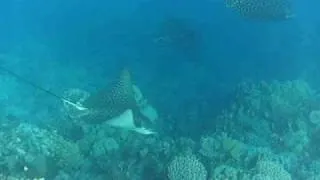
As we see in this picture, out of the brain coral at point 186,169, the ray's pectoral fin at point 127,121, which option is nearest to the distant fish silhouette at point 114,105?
the ray's pectoral fin at point 127,121

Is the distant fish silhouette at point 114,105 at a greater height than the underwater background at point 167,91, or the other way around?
the distant fish silhouette at point 114,105

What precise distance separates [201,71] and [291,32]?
669 centimetres

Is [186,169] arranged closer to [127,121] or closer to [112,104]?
[127,121]

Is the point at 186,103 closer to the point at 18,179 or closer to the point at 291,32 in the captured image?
the point at 18,179

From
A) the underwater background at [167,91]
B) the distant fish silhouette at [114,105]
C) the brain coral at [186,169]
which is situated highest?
the distant fish silhouette at [114,105]

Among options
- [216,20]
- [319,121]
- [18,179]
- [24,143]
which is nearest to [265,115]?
[319,121]

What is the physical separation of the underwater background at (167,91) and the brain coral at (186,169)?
14 millimetres

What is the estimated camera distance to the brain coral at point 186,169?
5.72 m

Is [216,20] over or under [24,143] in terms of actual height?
under

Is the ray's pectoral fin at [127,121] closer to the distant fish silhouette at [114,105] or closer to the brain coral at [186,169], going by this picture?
the distant fish silhouette at [114,105]

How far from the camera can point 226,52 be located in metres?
16.9

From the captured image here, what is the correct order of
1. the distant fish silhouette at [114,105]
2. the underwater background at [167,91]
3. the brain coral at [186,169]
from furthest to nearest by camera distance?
the distant fish silhouette at [114,105], the underwater background at [167,91], the brain coral at [186,169]

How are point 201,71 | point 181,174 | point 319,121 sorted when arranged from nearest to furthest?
1. point 181,174
2. point 319,121
3. point 201,71

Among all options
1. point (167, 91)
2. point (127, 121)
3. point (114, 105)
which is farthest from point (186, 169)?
point (167, 91)
